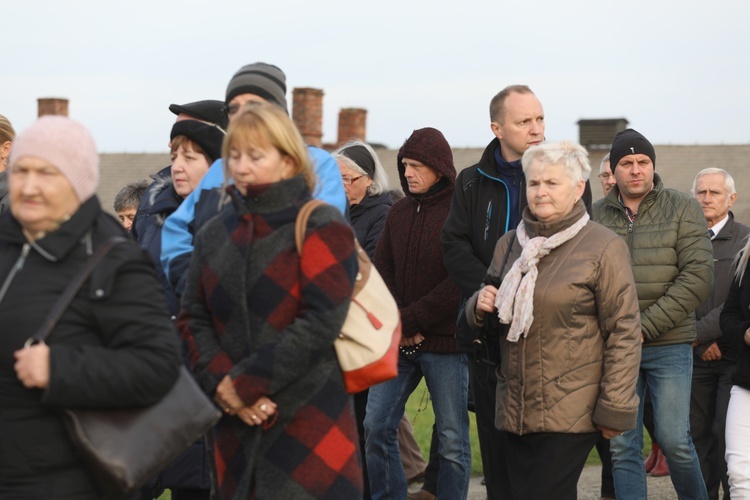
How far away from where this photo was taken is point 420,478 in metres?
8.45

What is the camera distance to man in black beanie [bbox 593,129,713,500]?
21.2 feet

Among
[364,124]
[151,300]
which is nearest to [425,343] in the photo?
[151,300]

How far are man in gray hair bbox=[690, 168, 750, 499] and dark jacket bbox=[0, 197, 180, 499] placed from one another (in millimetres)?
5250

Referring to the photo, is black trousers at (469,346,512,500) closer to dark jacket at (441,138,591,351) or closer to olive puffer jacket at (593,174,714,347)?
dark jacket at (441,138,591,351)

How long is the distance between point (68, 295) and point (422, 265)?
3.74 meters

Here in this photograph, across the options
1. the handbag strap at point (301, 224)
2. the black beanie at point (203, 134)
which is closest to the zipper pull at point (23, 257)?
the handbag strap at point (301, 224)

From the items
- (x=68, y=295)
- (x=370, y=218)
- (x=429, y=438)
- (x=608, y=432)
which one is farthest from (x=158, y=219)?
(x=429, y=438)

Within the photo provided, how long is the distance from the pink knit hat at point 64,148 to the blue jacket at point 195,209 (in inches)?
43.9

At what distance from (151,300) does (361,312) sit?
0.92 m

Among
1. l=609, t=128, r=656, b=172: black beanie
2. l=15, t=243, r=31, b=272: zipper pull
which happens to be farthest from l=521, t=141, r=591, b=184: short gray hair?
l=15, t=243, r=31, b=272: zipper pull

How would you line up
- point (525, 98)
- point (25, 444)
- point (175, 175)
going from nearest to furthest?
1. point (25, 444)
2. point (175, 175)
3. point (525, 98)

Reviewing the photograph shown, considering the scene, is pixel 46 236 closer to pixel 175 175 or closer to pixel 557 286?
pixel 175 175

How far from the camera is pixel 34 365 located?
10.7 ft

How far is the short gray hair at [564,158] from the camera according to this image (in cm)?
545
